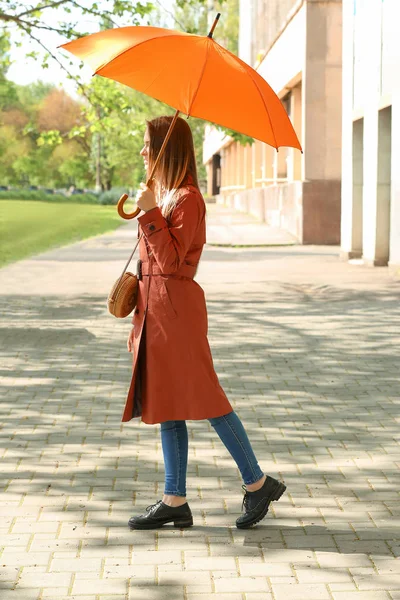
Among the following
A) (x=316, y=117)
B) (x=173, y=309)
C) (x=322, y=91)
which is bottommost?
(x=173, y=309)

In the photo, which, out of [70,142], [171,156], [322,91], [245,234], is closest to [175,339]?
[171,156]

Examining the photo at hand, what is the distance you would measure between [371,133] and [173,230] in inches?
608

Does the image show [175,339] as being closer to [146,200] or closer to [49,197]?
[146,200]

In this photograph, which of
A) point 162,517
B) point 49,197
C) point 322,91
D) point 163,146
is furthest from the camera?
point 49,197

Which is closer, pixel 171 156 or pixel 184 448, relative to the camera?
pixel 171 156

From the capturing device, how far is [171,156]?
14.7 feet

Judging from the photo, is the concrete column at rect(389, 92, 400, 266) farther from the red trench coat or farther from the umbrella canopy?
the red trench coat

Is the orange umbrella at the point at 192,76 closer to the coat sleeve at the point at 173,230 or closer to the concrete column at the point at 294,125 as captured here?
the coat sleeve at the point at 173,230

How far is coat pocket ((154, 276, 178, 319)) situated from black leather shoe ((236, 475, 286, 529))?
93cm

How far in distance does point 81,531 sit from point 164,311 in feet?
3.52

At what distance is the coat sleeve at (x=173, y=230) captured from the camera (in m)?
4.34

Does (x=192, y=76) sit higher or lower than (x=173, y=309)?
higher

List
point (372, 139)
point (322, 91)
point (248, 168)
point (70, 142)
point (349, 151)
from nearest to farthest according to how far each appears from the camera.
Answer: point (372, 139) < point (349, 151) < point (322, 91) < point (248, 168) < point (70, 142)

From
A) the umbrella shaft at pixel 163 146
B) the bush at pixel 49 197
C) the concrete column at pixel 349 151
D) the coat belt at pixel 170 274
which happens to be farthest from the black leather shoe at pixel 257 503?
the bush at pixel 49 197
